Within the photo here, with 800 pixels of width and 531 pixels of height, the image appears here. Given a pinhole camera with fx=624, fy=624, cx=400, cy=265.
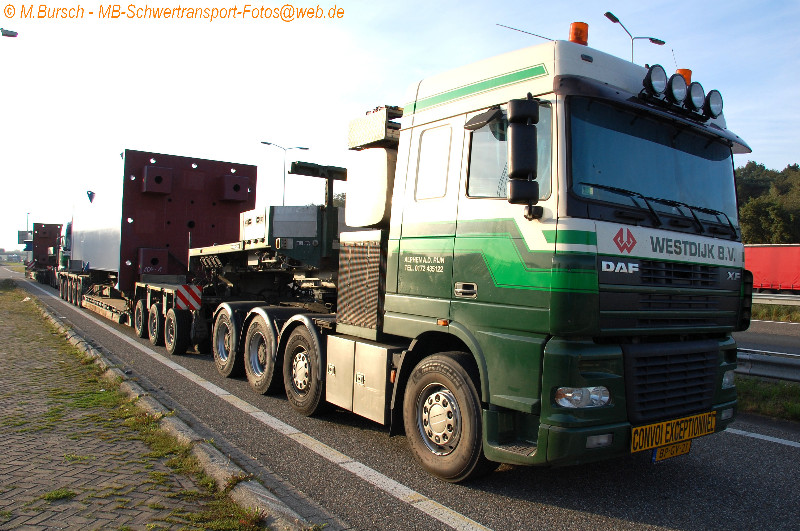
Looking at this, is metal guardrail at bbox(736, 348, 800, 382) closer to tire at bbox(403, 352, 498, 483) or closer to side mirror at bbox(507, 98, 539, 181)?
tire at bbox(403, 352, 498, 483)

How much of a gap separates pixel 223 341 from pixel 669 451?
6416 mm

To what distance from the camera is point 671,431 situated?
4.29 metres

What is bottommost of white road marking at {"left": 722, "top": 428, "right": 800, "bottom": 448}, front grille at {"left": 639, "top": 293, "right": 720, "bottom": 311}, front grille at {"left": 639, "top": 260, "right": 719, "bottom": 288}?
white road marking at {"left": 722, "top": 428, "right": 800, "bottom": 448}

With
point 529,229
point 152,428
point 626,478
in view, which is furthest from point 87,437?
point 626,478

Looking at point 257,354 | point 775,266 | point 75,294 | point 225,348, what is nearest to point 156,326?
point 225,348

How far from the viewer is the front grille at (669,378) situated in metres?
4.10

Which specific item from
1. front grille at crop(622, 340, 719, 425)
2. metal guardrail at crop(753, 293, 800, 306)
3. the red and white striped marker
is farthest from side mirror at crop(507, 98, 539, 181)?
metal guardrail at crop(753, 293, 800, 306)

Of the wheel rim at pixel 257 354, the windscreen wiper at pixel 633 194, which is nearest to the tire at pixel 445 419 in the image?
the windscreen wiper at pixel 633 194

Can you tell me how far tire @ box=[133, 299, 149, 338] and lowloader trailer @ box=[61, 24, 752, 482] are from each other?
8.29m

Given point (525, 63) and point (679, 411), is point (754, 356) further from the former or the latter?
point (525, 63)

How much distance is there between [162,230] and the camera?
44.0 feet

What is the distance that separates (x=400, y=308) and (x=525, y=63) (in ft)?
7.13

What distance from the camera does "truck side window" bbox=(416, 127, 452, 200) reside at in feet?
16.4

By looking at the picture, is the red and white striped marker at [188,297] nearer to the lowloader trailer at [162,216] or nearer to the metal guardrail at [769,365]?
the lowloader trailer at [162,216]
